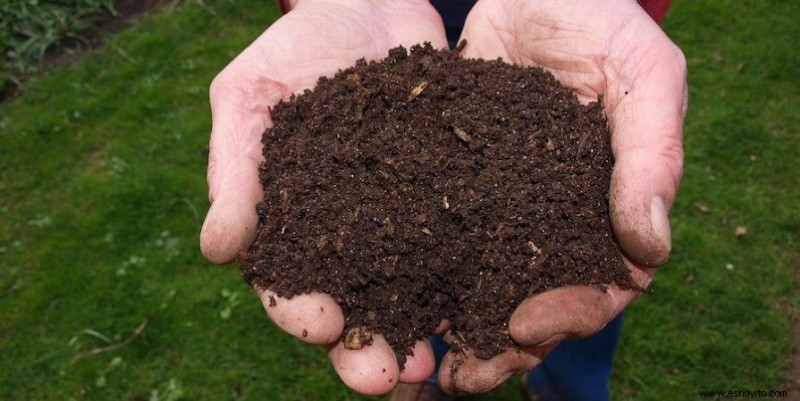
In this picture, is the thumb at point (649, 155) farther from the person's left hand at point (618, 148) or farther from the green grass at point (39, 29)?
the green grass at point (39, 29)

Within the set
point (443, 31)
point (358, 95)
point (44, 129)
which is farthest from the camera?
point (44, 129)

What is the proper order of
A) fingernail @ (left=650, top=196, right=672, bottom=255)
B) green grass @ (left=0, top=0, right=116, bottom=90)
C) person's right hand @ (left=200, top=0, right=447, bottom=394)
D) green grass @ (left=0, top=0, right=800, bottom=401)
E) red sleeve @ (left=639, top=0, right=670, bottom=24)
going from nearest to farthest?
1. fingernail @ (left=650, top=196, right=672, bottom=255)
2. person's right hand @ (left=200, top=0, right=447, bottom=394)
3. red sleeve @ (left=639, top=0, right=670, bottom=24)
4. green grass @ (left=0, top=0, right=800, bottom=401)
5. green grass @ (left=0, top=0, right=116, bottom=90)

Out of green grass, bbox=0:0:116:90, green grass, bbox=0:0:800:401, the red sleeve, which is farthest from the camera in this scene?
green grass, bbox=0:0:116:90

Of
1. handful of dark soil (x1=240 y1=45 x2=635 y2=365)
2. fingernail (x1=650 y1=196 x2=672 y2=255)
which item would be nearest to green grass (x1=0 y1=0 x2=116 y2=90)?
handful of dark soil (x1=240 y1=45 x2=635 y2=365)

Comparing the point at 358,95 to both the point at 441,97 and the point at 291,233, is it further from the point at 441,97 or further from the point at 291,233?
the point at 291,233

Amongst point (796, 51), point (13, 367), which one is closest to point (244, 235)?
point (13, 367)

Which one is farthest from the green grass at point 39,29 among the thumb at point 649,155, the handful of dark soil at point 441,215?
the thumb at point 649,155

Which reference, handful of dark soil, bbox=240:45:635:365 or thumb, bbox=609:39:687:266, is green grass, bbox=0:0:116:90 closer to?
handful of dark soil, bbox=240:45:635:365

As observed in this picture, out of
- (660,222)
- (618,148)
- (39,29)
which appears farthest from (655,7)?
(39,29)
